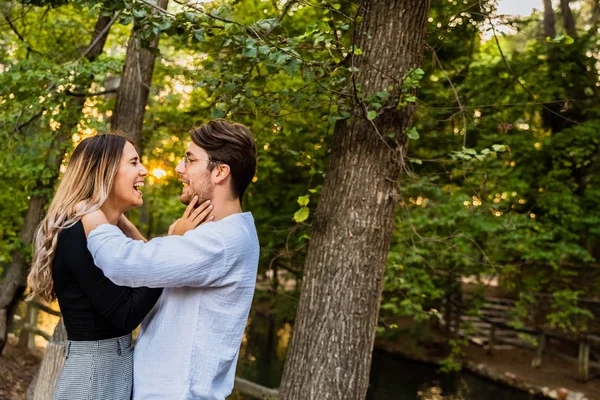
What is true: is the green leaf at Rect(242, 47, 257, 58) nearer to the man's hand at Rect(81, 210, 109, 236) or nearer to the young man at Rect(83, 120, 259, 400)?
the young man at Rect(83, 120, 259, 400)

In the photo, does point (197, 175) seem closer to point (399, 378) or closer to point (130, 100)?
point (130, 100)

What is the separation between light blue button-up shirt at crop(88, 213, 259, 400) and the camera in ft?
6.02

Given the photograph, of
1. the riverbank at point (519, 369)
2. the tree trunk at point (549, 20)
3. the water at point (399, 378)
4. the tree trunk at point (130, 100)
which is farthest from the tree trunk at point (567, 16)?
the tree trunk at point (130, 100)

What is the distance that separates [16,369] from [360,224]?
836cm

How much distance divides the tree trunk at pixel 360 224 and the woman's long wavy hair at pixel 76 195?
2008mm

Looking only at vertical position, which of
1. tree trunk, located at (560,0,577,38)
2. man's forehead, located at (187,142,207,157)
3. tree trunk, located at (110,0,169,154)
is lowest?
man's forehead, located at (187,142,207,157)

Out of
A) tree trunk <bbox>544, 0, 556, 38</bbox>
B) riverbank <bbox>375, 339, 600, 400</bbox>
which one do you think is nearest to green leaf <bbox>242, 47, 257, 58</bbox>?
riverbank <bbox>375, 339, 600, 400</bbox>

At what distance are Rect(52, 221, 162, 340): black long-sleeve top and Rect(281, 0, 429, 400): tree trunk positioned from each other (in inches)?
79.2

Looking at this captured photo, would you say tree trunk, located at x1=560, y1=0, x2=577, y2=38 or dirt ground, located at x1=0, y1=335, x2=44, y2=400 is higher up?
tree trunk, located at x1=560, y1=0, x2=577, y2=38

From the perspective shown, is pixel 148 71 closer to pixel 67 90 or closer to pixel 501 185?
pixel 67 90

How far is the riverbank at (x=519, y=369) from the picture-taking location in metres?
13.3

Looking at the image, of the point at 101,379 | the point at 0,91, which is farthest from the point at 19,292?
the point at 101,379

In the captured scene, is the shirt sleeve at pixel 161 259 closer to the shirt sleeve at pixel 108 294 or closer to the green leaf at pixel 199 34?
the shirt sleeve at pixel 108 294

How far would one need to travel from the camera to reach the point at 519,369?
1512 cm
